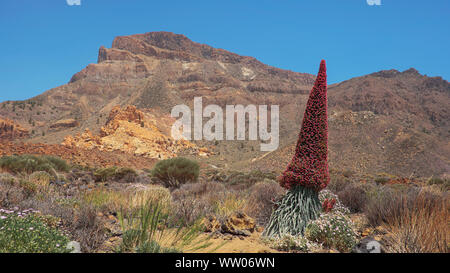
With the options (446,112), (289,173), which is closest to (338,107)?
(446,112)

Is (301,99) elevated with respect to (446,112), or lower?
elevated

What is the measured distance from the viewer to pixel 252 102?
6856 centimetres

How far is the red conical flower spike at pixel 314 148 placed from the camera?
5238mm

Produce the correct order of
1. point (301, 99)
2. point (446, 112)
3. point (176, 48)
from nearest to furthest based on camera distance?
point (446, 112) → point (301, 99) → point (176, 48)

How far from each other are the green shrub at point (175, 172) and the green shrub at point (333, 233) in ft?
30.6

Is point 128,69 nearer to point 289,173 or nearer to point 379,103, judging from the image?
point 379,103

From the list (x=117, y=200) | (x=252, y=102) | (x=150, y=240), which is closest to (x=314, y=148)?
(x=150, y=240)

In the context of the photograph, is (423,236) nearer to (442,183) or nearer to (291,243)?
(291,243)

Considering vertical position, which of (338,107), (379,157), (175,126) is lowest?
(379,157)

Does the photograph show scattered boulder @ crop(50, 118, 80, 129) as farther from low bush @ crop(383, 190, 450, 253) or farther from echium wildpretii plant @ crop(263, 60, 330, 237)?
low bush @ crop(383, 190, 450, 253)

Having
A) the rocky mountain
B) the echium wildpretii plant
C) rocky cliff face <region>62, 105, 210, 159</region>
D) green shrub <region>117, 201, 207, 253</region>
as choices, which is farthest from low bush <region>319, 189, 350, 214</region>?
rocky cliff face <region>62, 105, 210, 159</region>

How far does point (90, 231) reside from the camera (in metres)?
4.58

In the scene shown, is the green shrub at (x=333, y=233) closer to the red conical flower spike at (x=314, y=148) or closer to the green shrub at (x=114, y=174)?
the red conical flower spike at (x=314, y=148)

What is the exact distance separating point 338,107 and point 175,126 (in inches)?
1399
